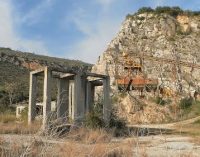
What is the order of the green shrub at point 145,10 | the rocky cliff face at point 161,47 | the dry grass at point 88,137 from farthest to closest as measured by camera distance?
the green shrub at point 145,10 < the rocky cliff face at point 161,47 < the dry grass at point 88,137

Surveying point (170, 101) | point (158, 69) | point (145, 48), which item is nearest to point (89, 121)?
point (170, 101)

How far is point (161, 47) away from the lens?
50.9m

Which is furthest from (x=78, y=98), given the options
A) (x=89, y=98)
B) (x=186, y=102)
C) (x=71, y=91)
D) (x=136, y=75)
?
(x=136, y=75)

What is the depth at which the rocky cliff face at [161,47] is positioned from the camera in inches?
1865

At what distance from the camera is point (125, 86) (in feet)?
149

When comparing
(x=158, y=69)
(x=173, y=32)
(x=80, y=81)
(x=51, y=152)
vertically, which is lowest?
(x=51, y=152)

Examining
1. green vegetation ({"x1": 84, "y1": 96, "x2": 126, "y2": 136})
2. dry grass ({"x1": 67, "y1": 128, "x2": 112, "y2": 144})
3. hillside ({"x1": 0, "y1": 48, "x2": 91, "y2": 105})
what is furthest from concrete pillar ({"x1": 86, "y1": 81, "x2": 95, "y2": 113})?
hillside ({"x1": 0, "y1": 48, "x2": 91, "y2": 105})

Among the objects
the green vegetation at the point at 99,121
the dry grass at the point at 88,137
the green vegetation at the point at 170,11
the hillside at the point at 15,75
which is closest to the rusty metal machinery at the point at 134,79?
the hillside at the point at 15,75

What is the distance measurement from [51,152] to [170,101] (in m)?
37.3

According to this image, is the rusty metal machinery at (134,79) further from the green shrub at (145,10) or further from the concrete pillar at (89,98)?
the concrete pillar at (89,98)

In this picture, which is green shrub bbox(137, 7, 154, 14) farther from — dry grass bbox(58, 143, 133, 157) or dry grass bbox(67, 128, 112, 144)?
dry grass bbox(58, 143, 133, 157)

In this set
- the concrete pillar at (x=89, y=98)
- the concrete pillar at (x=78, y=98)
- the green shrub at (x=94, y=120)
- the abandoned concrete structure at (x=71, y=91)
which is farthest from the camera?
the concrete pillar at (x=89, y=98)

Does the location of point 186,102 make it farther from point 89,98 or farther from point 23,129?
point 23,129

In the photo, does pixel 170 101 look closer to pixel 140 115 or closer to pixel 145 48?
pixel 140 115
